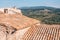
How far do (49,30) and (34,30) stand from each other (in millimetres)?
1057

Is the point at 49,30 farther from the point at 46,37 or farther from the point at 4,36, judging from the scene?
the point at 4,36

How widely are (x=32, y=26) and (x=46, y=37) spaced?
2128 mm

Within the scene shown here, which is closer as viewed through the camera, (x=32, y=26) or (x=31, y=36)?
(x=31, y=36)

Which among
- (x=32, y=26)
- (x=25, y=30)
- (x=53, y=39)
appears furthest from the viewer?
(x=32, y=26)

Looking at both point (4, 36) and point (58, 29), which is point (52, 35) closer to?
point (58, 29)

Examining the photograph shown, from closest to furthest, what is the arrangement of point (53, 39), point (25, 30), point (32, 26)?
point (53, 39), point (25, 30), point (32, 26)

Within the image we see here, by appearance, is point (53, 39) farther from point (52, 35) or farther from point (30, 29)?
point (30, 29)

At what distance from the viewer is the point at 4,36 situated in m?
11.4

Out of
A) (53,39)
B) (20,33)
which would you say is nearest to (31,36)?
(20,33)

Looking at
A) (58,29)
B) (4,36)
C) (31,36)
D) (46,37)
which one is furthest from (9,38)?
(58,29)

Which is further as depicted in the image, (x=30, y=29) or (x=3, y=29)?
(x=30, y=29)

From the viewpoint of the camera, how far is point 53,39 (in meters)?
11.2

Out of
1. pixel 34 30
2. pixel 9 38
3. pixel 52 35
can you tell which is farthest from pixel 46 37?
pixel 9 38

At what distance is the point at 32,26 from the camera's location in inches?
525
